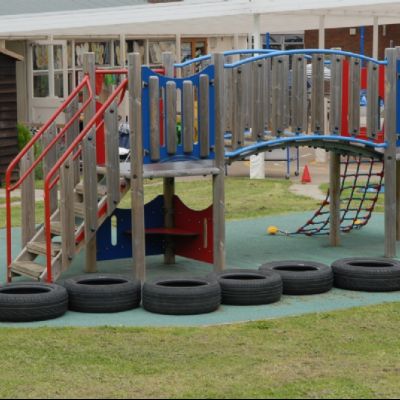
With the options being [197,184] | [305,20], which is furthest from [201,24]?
[197,184]

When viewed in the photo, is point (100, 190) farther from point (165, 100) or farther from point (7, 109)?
point (7, 109)

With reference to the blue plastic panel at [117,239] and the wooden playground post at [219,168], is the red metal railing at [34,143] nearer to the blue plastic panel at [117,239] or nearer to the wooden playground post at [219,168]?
the blue plastic panel at [117,239]

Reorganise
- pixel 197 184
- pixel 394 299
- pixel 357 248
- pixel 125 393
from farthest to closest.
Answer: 1. pixel 197 184
2. pixel 357 248
3. pixel 394 299
4. pixel 125 393

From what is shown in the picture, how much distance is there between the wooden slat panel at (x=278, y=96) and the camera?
1284 cm

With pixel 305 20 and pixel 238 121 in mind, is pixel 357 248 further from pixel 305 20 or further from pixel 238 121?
pixel 305 20

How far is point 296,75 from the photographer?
42.9 ft

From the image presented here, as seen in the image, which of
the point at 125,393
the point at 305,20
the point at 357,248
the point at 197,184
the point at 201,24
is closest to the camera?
the point at 125,393

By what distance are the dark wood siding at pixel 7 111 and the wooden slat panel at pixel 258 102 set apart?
990 cm

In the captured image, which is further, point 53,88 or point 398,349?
point 53,88

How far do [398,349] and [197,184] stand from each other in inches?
495

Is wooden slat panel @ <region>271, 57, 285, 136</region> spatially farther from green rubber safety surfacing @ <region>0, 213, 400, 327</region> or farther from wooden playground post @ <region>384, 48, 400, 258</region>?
green rubber safety surfacing @ <region>0, 213, 400, 327</region>

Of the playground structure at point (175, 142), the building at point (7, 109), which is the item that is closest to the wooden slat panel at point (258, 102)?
the playground structure at point (175, 142)

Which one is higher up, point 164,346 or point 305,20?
point 305,20

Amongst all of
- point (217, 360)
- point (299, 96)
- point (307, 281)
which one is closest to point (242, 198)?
point (299, 96)
